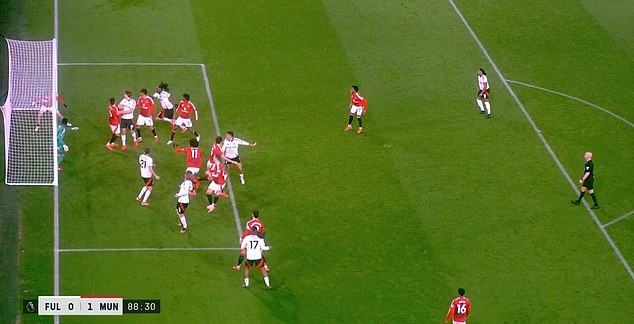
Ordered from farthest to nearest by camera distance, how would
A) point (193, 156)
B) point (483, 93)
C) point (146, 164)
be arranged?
1. point (483, 93)
2. point (193, 156)
3. point (146, 164)

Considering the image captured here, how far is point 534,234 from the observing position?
29.7 metres

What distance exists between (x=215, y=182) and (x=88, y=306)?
541 centimetres

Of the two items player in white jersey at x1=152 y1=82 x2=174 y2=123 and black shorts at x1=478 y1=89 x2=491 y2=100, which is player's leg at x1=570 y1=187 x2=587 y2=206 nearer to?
black shorts at x1=478 y1=89 x2=491 y2=100

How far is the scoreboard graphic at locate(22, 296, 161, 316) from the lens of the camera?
1011 inches

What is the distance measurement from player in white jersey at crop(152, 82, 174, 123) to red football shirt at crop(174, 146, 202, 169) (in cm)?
370

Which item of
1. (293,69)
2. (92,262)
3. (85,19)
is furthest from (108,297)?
(85,19)

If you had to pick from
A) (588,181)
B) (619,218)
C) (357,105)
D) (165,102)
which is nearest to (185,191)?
(165,102)

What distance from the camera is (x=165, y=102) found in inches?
1336

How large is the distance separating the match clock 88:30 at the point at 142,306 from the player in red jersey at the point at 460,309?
653 cm

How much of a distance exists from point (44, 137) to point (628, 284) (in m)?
16.1

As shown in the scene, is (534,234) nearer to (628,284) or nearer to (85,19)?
(628,284)

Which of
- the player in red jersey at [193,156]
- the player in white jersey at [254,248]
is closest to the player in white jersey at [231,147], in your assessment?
the player in red jersey at [193,156]

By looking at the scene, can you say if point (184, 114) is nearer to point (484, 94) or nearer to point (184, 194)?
point (184, 194)

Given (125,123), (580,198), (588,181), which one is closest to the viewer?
(588,181)
